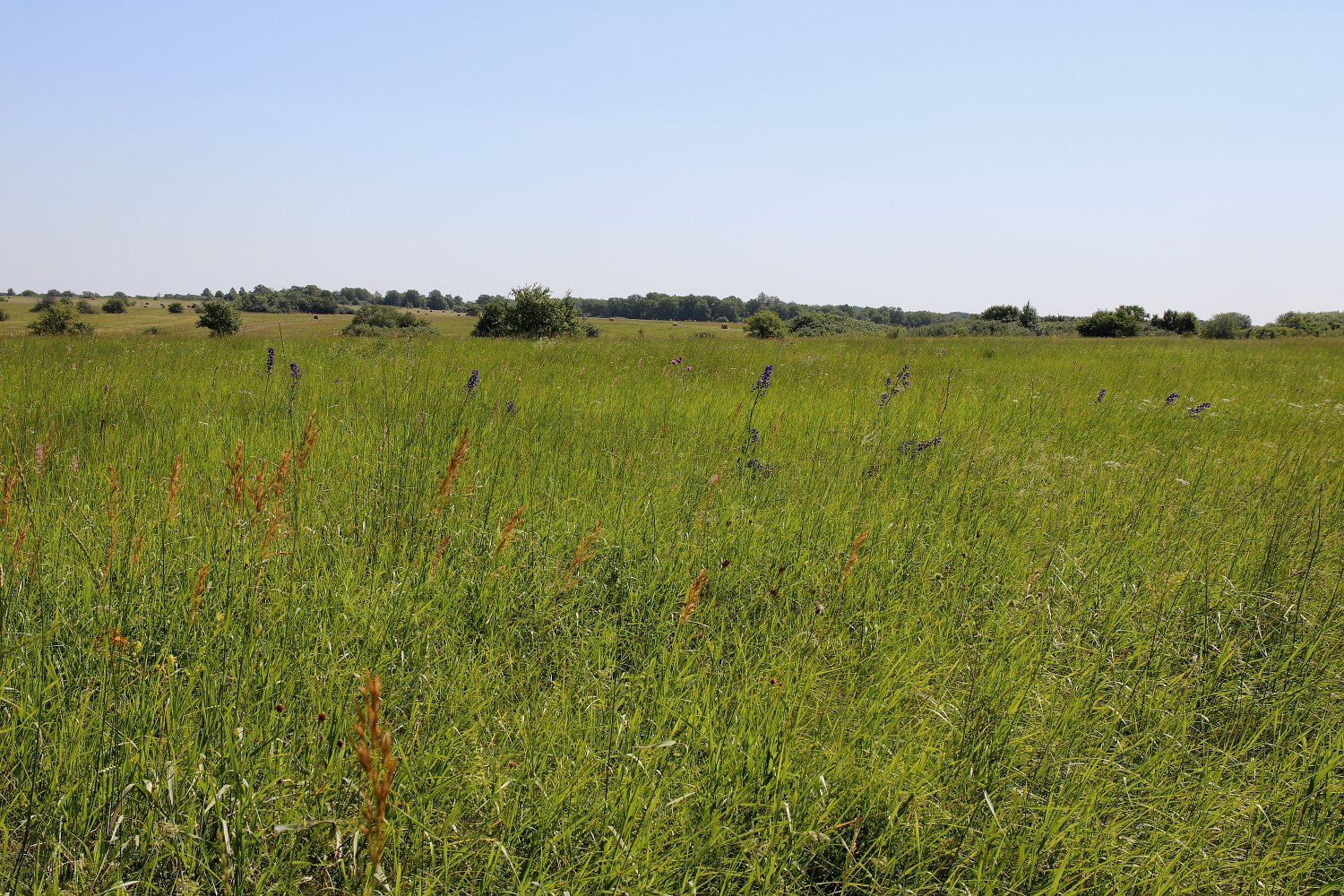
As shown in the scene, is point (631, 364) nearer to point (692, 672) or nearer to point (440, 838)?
point (692, 672)

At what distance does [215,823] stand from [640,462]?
2.80m

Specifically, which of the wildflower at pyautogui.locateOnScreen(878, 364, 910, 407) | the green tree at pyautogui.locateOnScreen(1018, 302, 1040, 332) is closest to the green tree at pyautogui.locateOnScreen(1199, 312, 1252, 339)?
the green tree at pyautogui.locateOnScreen(1018, 302, 1040, 332)

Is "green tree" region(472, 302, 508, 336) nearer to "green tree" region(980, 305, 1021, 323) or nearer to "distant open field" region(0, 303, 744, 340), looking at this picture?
"distant open field" region(0, 303, 744, 340)

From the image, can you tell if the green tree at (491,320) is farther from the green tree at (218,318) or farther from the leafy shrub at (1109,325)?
the leafy shrub at (1109,325)

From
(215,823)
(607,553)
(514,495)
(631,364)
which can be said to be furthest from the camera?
(631,364)

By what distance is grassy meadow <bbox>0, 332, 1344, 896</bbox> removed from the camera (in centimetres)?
135

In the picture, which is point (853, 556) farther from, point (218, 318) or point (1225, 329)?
point (218, 318)

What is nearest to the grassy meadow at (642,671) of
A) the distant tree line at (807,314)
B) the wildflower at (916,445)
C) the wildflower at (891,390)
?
the wildflower at (916,445)

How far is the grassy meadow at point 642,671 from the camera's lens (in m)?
1.35

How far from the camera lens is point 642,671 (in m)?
2.04

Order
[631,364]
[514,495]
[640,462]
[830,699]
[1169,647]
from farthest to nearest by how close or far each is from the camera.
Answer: [631,364] → [640,462] → [514,495] → [1169,647] → [830,699]

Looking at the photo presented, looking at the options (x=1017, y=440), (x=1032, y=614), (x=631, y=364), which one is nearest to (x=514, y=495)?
(x=1032, y=614)

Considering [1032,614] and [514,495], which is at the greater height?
[514,495]

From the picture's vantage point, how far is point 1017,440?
5.32 meters
